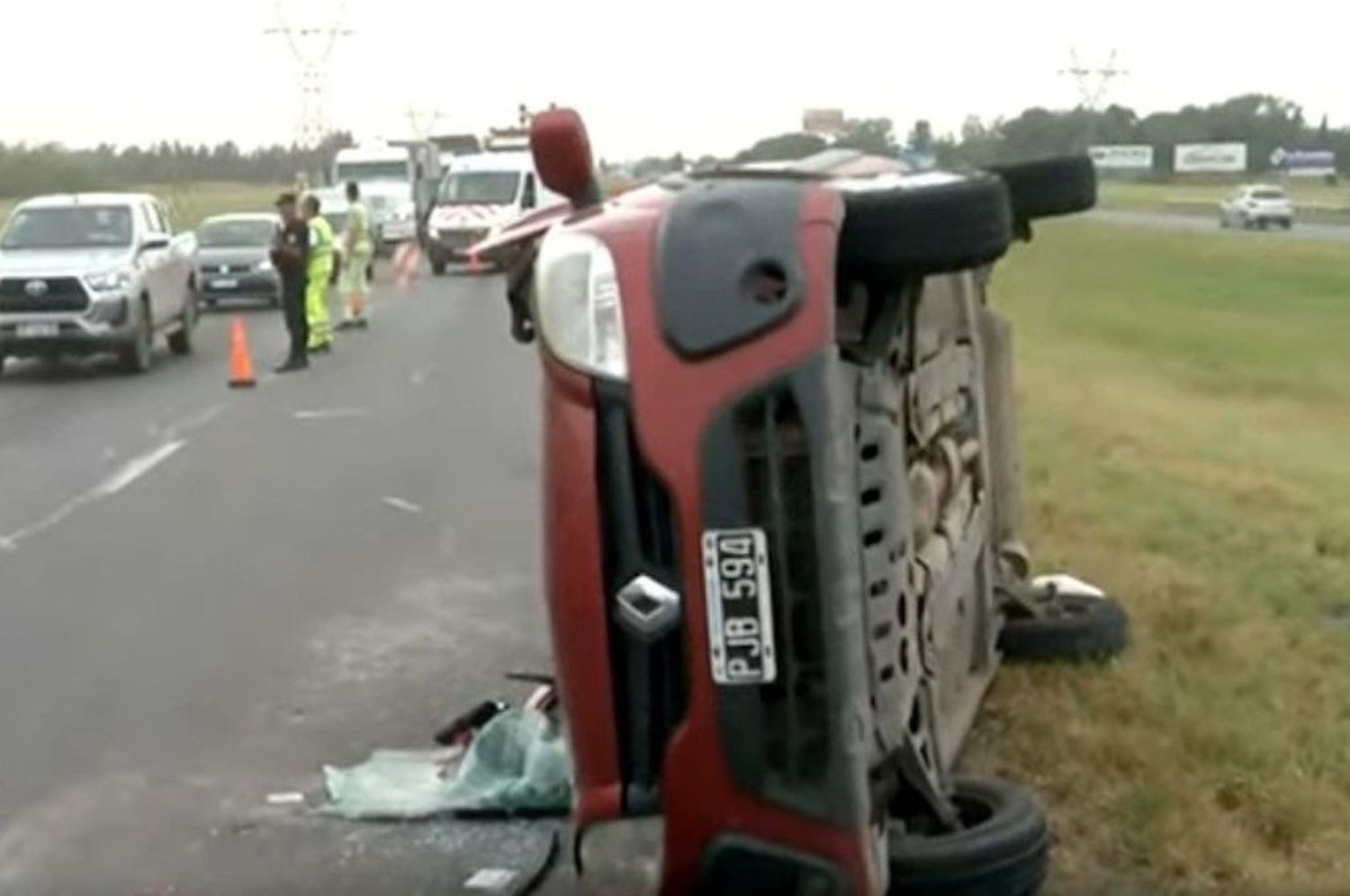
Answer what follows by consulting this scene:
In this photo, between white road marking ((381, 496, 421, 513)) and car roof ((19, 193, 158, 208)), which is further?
car roof ((19, 193, 158, 208))

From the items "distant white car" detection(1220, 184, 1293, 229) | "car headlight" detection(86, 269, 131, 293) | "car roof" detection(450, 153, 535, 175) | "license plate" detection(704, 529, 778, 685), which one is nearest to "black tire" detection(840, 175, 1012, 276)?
"license plate" detection(704, 529, 778, 685)

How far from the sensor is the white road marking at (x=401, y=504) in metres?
14.3

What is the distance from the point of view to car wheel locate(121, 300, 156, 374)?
27484 mm

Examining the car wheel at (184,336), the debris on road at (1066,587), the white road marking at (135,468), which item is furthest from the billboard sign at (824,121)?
the car wheel at (184,336)

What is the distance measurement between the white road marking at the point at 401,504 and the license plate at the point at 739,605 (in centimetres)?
950

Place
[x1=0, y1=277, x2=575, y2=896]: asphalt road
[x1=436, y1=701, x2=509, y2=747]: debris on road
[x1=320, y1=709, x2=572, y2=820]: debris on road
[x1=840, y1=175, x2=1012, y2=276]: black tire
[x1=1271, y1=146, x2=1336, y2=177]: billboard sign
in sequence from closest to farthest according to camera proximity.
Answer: [x1=840, y1=175, x2=1012, y2=276]: black tire
[x1=0, y1=277, x2=575, y2=896]: asphalt road
[x1=320, y1=709, x2=572, y2=820]: debris on road
[x1=436, y1=701, x2=509, y2=747]: debris on road
[x1=1271, y1=146, x2=1336, y2=177]: billboard sign

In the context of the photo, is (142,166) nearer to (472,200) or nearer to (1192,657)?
(472,200)

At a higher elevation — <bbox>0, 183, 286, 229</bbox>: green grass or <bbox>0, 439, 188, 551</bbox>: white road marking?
<bbox>0, 439, 188, 551</bbox>: white road marking

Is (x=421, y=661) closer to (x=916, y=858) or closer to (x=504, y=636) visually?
(x=504, y=636)

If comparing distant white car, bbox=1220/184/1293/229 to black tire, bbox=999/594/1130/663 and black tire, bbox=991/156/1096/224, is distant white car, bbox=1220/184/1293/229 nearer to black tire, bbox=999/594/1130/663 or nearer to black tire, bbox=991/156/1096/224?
black tire, bbox=999/594/1130/663

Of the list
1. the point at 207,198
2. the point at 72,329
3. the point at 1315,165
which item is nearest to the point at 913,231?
the point at 72,329

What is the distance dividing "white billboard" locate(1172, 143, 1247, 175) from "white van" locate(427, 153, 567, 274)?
13518 millimetres

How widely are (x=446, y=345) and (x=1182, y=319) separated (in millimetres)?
13758

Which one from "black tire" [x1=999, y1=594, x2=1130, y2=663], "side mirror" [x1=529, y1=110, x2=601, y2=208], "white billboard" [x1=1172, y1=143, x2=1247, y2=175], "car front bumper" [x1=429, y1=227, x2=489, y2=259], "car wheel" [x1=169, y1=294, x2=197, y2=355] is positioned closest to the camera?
"side mirror" [x1=529, y1=110, x2=601, y2=208]
